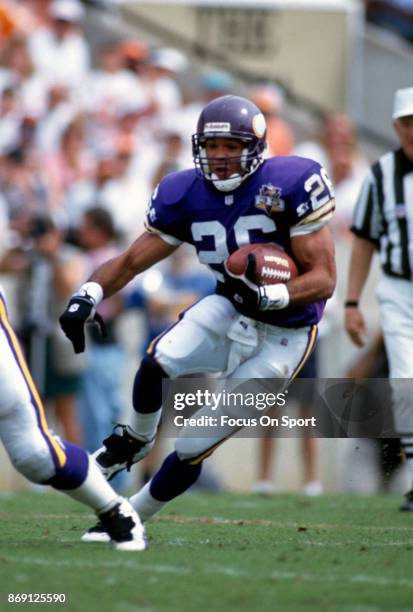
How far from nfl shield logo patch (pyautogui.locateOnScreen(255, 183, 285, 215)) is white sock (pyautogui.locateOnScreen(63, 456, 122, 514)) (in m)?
1.16

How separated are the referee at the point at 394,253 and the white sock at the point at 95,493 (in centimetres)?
200

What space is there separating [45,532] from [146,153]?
5.79 m

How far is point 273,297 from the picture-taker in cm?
499

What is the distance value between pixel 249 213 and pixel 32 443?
128 cm

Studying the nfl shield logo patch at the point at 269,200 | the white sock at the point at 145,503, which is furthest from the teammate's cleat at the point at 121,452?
the nfl shield logo patch at the point at 269,200

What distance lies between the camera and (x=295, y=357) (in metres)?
5.29

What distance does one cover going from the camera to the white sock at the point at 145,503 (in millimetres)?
5211

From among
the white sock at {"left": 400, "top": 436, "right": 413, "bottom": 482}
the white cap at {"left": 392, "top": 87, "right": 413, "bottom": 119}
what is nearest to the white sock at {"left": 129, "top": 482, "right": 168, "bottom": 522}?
the white sock at {"left": 400, "top": 436, "right": 413, "bottom": 482}

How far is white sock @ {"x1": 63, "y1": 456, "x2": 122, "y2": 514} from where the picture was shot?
4.60 m

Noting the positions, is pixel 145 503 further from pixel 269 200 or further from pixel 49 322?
pixel 49 322

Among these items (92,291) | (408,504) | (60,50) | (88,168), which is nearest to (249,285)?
(92,291)

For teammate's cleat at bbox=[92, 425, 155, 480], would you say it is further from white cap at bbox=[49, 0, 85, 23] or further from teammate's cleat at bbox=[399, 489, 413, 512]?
white cap at bbox=[49, 0, 85, 23]

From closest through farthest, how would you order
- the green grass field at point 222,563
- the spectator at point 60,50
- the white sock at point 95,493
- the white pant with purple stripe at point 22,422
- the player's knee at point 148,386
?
the green grass field at point 222,563, the white pant with purple stripe at point 22,422, the white sock at point 95,493, the player's knee at point 148,386, the spectator at point 60,50

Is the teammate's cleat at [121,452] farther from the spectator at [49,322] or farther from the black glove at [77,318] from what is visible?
the spectator at [49,322]
